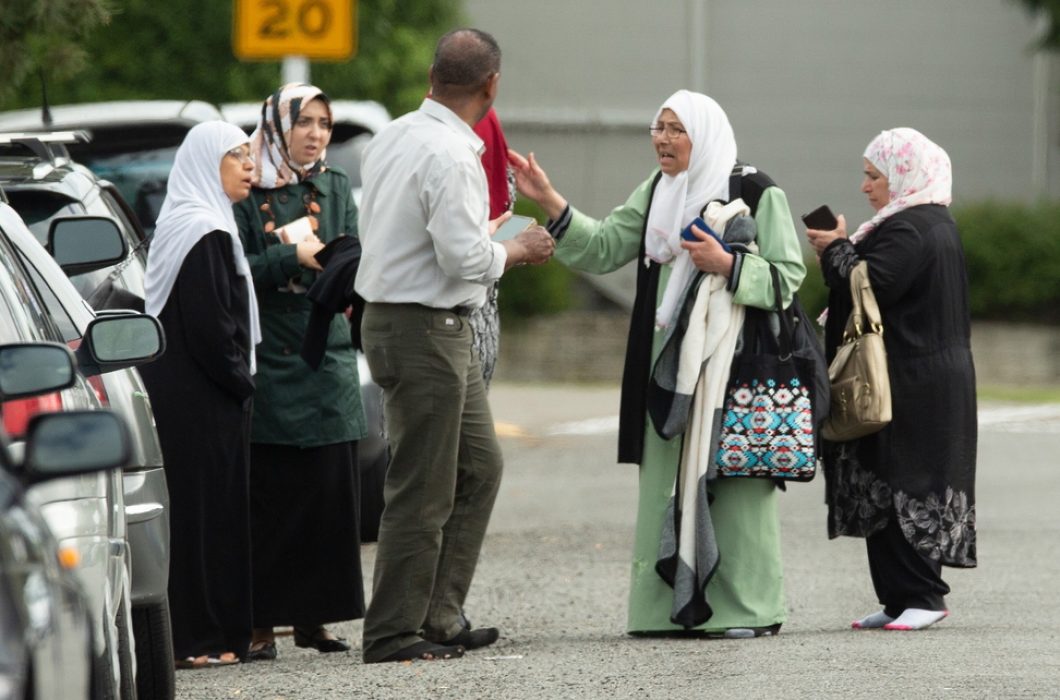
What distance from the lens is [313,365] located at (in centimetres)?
724

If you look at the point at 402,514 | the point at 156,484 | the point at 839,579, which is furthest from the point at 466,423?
the point at 839,579

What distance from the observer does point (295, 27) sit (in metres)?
11.4

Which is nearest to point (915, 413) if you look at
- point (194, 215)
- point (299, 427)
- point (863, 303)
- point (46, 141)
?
point (863, 303)

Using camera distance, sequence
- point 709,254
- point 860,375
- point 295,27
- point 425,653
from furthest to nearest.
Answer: point 295,27, point 860,375, point 709,254, point 425,653

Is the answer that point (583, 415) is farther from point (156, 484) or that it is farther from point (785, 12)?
point (156, 484)

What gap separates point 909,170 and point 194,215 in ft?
8.17

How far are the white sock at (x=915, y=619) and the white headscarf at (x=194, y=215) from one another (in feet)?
7.82

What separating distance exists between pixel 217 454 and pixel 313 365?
446 mm

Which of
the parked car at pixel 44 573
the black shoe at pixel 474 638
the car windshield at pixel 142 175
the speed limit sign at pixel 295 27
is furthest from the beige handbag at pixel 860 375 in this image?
the speed limit sign at pixel 295 27

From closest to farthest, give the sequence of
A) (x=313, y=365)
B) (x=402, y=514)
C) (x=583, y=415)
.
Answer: (x=402, y=514), (x=313, y=365), (x=583, y=415)

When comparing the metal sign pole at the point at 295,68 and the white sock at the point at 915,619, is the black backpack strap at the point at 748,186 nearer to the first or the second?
the white sock at the point at 915,619

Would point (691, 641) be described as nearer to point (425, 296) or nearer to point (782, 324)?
point (782, 324)

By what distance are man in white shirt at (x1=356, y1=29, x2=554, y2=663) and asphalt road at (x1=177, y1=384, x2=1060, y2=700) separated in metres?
0.31

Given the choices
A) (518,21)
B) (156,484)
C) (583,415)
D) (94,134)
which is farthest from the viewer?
(518,21)
